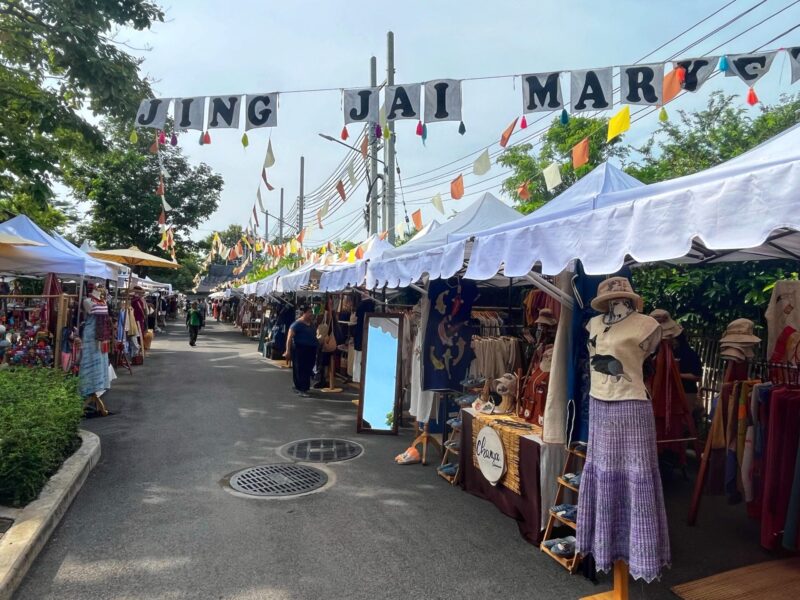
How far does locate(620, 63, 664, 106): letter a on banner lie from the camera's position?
6.27 metres

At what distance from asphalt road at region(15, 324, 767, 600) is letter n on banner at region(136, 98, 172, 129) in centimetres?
430

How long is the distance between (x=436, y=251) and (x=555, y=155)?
14.9 meters

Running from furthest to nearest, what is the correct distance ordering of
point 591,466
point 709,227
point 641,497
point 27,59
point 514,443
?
1. point 27,59
2. point 514,443
3. point 591,466
4. point 641,497
5. point 709,227

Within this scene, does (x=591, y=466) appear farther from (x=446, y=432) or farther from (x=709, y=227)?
(x=446, y=432)

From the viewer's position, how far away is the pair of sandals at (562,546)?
369 cm

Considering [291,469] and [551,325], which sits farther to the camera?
[291,469]

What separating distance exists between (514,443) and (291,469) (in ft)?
8.81

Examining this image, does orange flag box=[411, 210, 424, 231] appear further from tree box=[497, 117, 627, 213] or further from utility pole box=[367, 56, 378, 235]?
tree box=[497, 117, 627, 213]

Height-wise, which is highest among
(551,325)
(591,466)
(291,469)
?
(551,325)

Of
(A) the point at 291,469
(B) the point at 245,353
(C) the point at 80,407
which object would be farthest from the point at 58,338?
(B) the point at 245,353

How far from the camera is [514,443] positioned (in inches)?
169

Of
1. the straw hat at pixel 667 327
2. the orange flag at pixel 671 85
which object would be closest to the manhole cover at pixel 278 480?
the straw hat at pixel 667 327

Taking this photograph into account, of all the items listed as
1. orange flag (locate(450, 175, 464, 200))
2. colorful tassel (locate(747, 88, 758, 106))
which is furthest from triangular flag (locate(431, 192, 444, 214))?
colorful tassel (locate(747, 88, 758, 106))

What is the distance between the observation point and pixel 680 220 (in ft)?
8.09
